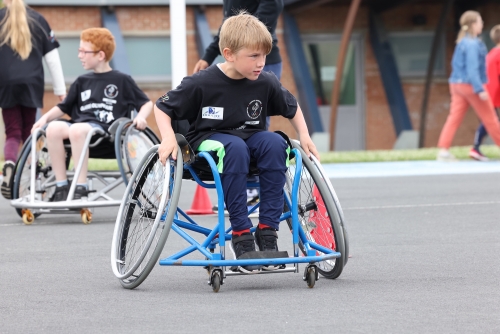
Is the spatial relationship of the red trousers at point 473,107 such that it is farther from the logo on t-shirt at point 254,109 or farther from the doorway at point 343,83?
the doorway at point 343,83

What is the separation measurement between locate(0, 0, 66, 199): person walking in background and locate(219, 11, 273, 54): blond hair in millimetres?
4482

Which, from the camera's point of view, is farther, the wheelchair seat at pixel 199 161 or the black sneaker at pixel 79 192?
the black sneaker at pixel 79 192

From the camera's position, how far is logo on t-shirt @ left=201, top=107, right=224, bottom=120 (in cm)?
532

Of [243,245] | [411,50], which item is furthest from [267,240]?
[411,50]

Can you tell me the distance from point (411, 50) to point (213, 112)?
19.0 metres

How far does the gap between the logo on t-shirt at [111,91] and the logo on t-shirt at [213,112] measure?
3.32 m

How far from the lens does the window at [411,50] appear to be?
23703 millimetres

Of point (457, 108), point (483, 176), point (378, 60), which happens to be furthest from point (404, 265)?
point (378, 60)

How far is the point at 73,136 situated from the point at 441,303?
4.27 m

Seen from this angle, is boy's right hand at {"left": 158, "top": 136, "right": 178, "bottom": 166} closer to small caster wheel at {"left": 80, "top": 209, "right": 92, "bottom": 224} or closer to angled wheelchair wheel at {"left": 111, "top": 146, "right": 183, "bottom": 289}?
angled wheelchair wheel at {"left": 111, "top": 146, "right": 183, "bottom": 289}

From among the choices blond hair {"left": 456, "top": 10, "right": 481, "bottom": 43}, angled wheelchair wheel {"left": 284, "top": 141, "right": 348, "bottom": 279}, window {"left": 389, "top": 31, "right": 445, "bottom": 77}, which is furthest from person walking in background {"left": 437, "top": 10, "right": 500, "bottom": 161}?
window {"left": 389, "top": 31, "right": 445, "bottom": 77}

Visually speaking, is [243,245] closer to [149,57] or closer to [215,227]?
[215,227]

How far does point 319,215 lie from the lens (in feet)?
17.8

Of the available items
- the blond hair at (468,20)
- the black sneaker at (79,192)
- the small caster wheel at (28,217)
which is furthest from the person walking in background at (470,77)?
the small caster wheel at (28,217)
